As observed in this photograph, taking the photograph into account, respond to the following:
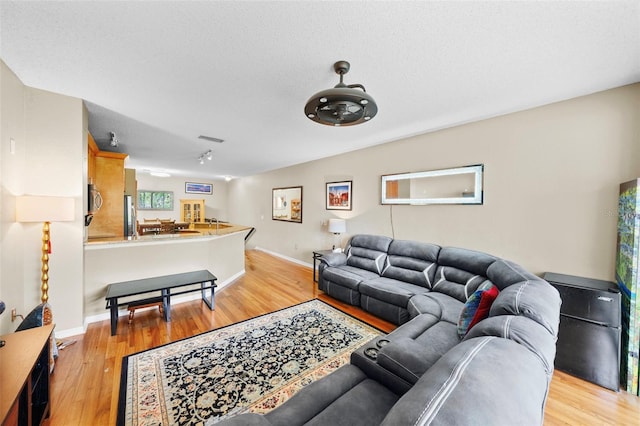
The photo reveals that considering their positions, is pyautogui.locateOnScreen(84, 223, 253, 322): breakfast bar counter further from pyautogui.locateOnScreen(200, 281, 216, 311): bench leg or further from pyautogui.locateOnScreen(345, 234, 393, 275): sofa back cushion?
pyautogui.locateOnScreen(345, 234, 393, 275): sofa back cushion

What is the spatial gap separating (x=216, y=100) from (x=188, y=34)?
100cm

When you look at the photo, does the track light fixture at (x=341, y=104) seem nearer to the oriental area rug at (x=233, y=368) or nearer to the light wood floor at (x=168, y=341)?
the oriental area rug at (x=233, y=368)

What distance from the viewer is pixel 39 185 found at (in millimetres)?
2367

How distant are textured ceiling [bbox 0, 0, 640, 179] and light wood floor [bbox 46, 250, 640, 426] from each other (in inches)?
102

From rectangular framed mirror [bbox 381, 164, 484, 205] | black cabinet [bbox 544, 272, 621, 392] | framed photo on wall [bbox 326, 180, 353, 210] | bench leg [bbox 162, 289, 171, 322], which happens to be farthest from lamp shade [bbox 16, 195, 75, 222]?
black cabinet [bbox 544, 272, 621, 392]

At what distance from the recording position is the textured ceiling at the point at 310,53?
1370 mm

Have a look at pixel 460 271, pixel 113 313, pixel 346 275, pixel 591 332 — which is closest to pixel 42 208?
pixel 113 313

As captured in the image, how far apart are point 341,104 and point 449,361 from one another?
159cm

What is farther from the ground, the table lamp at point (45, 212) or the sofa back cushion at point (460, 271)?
the table lamp at point (45, 212)

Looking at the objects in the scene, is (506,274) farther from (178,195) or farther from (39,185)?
(178,195)

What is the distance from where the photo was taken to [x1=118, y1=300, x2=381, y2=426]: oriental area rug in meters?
1.70

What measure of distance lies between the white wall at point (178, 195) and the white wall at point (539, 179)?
769 centimetres

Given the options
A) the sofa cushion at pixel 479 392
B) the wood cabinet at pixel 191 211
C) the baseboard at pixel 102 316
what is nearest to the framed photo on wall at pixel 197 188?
the wood cabinet at pixel 191 211

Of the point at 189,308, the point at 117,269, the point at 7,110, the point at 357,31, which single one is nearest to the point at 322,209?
the point at 189,308
